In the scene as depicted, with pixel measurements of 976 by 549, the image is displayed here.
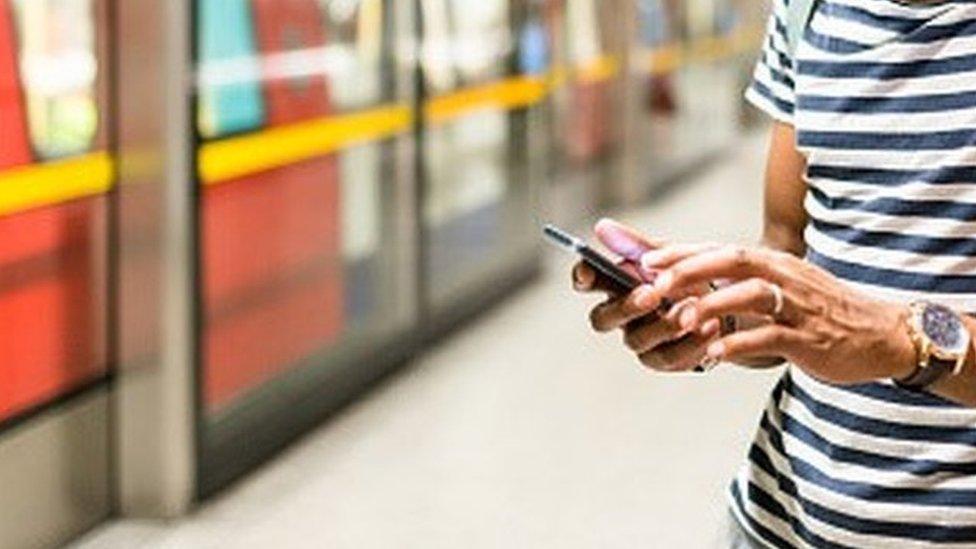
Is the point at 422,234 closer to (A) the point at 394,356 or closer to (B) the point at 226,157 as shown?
(A) the point at 394,356

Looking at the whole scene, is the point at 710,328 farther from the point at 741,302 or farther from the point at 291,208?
the point at 291,208

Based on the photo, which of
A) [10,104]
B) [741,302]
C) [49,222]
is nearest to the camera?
[741,302]

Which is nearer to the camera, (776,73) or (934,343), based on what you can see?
(934,343)

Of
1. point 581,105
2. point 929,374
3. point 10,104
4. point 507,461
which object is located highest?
point 929,374

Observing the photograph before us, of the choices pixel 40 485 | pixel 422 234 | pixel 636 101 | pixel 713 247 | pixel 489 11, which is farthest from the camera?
pixel 636 101

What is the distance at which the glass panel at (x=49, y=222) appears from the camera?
362 cm

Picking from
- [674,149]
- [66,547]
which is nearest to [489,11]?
[66,547]

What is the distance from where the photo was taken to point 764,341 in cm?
105

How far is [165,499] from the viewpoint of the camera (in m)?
4.10

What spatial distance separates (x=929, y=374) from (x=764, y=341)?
16 cm

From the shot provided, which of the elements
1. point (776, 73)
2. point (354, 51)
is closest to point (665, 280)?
point (776, 73)

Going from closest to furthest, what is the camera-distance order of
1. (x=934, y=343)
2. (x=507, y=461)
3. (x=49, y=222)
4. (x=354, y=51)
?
(x=934, y=343) → (x=49, y=222) → (x=507, y=461) → (x=354, y=51)

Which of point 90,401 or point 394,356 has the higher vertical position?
point 90,401

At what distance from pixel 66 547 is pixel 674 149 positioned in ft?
30.1
